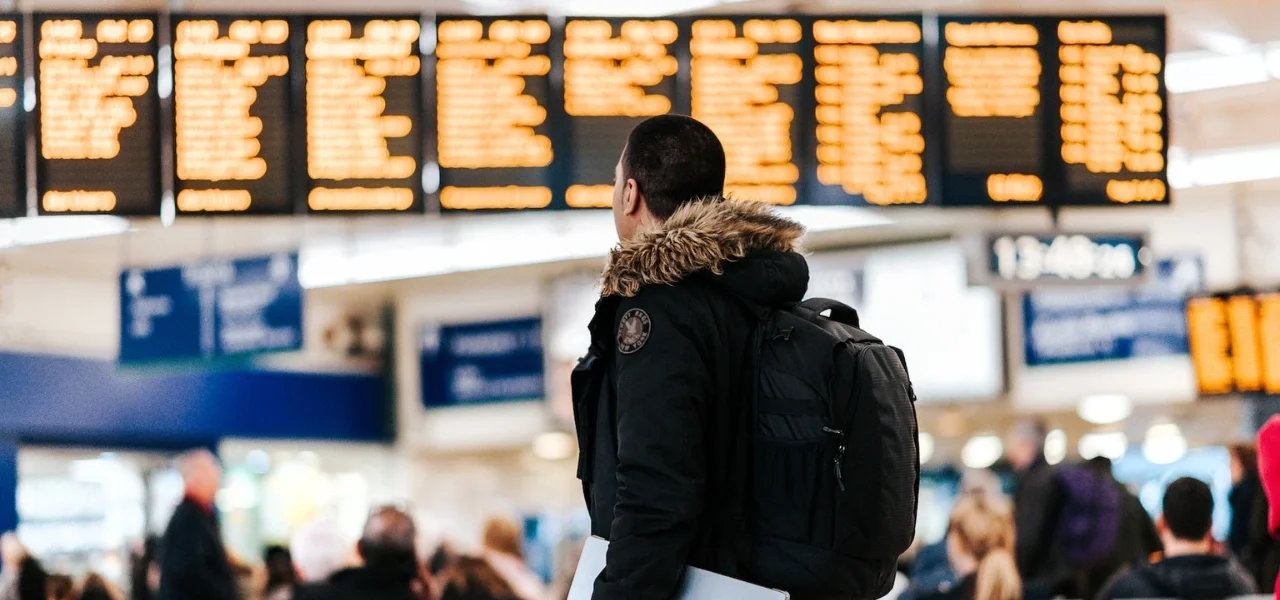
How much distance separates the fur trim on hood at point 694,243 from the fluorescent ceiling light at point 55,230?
11.3 m

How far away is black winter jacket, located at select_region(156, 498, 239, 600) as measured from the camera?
835cm

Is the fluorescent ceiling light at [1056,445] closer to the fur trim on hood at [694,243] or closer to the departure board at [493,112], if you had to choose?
the departure board at [493,112]

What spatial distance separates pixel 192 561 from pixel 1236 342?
7011mm

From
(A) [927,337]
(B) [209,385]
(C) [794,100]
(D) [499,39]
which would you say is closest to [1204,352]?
(A) [927,337]

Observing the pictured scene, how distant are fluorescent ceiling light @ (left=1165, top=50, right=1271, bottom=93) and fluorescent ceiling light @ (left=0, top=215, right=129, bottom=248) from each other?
7.99m

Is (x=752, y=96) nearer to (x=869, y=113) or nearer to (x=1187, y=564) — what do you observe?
(x=869, y=113)

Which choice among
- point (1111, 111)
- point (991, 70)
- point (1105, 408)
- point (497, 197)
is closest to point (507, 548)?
point (497, 197)

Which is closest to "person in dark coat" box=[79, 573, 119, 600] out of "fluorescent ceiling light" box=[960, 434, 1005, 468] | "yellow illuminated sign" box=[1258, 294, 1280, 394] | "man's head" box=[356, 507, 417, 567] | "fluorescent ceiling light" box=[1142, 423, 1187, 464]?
"man's head" box=[356, 507, 417, 567]

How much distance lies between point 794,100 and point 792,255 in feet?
13.5

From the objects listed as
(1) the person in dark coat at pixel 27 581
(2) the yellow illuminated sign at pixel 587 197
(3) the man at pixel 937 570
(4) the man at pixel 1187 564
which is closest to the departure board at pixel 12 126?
(2) the yellow illuminated sign at pixel 587 197

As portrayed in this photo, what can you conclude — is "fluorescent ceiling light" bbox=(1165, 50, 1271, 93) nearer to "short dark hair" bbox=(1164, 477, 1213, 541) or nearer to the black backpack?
"short dark hair" bbox=(1164, 477, 1213, 541)

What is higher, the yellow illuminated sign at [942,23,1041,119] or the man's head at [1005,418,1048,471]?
the yellow illuminated sign at [942,23,1041,119]

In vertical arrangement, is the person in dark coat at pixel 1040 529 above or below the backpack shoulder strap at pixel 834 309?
below

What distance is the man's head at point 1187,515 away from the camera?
5527 mm
